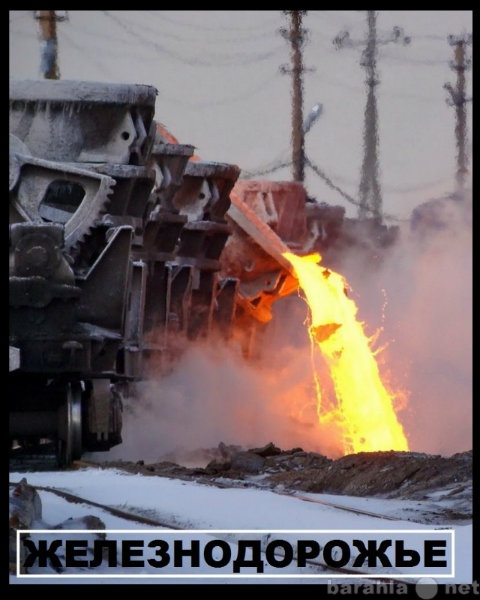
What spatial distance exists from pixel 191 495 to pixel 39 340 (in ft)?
13.5

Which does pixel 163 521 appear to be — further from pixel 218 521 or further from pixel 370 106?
pixel 370 106

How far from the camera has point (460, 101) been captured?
2516 centimetres

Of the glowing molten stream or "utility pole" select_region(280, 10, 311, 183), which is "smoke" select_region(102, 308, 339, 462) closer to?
the glowing molten stream

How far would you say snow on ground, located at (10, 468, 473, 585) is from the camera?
10.9 m

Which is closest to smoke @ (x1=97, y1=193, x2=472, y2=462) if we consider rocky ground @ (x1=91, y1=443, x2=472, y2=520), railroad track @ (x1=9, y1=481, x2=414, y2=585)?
rocky ground @ (x1=91, y1=443, x2=472, y2=520)

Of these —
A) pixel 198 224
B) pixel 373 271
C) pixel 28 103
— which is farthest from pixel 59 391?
pixel 373 271

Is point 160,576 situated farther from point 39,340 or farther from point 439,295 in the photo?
point 439,295

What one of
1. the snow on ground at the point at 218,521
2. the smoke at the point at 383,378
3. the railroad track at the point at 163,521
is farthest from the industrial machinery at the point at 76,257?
the railroad track at the point at 163,521

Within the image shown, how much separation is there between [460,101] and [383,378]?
17.5 ft

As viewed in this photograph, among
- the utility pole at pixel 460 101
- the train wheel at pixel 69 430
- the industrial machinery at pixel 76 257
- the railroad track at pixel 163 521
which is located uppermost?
the utility pole at pixel 460 101

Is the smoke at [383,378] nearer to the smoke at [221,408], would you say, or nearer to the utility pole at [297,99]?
the smoke at [221,408]

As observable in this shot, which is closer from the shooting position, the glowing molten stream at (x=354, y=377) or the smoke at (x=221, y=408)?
the glowing molten stream at (x=354, y=377)

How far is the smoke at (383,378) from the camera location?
25484 mm

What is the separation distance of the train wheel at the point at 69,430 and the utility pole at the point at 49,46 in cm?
532
